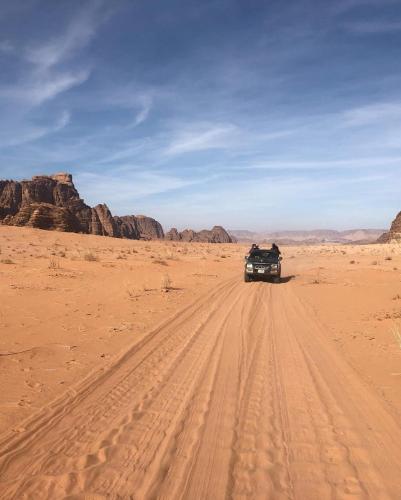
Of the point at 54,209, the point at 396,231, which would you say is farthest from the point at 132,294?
the point at 396,231

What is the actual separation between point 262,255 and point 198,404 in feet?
49.2

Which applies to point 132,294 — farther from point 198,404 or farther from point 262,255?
point 198,404

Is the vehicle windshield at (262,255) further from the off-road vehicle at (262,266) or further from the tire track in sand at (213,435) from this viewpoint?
the tire track in sand at (213,435)

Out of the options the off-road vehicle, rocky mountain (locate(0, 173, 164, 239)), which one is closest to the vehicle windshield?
the off-road vehicle

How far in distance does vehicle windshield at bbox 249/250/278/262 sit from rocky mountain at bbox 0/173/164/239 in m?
56.5

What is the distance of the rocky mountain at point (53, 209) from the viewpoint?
69500 mm

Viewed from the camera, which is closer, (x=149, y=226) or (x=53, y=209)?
(x=53, y=209)

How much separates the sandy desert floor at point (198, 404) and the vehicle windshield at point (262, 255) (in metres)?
8.12

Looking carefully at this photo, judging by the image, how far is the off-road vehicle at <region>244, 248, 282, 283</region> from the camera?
18641 millimetres

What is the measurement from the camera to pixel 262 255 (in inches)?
766

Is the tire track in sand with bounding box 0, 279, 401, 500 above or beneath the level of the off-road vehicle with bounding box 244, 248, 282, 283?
beneath

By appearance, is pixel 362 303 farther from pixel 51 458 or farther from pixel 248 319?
pixel 51 458

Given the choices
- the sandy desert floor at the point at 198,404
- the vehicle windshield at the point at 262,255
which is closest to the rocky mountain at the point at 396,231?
the vehicle windshield at the point at 262,255

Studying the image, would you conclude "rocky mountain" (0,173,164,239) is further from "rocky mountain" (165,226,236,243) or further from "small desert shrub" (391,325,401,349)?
"small desert shrub" (391,325,401,349)
